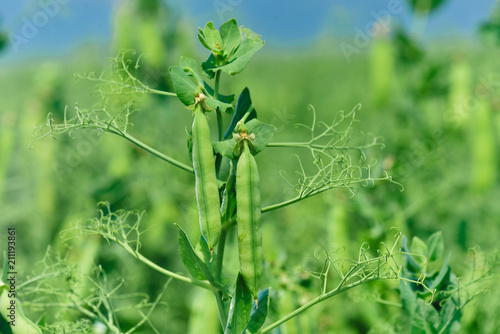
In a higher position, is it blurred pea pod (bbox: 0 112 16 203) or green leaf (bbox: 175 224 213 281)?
blurred pea pod (bbox: 0 112 16 203)

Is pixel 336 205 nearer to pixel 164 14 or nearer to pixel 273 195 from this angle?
pixel 273 195

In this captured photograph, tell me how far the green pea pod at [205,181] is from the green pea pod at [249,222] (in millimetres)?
24

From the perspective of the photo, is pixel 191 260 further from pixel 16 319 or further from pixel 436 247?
pixel 436 247

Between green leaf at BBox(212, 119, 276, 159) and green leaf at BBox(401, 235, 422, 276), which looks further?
green leaf at BBox(401, 235, 422, 276)

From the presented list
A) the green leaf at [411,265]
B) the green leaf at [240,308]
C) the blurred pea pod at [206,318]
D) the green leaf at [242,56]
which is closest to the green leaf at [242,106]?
the green leaf at [242,56]

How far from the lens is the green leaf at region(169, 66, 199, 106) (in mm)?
593

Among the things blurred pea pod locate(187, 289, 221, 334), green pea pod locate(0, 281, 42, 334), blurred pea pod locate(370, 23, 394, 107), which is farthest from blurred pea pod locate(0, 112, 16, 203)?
green pea pod locate(0, 281, 42, 334)

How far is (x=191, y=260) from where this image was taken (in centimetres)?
61

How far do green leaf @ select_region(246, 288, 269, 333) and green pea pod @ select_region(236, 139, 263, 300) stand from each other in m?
0.04

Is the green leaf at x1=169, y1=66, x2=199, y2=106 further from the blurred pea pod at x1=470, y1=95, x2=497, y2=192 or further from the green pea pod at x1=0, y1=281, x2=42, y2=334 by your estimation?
the blurred pea pod at x1=470, y1=95, x2=497, y2=192

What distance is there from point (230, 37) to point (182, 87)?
0.08 metres

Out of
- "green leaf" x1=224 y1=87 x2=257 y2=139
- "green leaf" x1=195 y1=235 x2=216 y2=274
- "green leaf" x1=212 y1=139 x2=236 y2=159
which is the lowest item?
"green leaf" x1=195 y1=235 x2=216 y2=274

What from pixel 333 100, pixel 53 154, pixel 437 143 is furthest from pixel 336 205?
pixel 333 100

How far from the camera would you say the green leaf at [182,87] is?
59 cm
